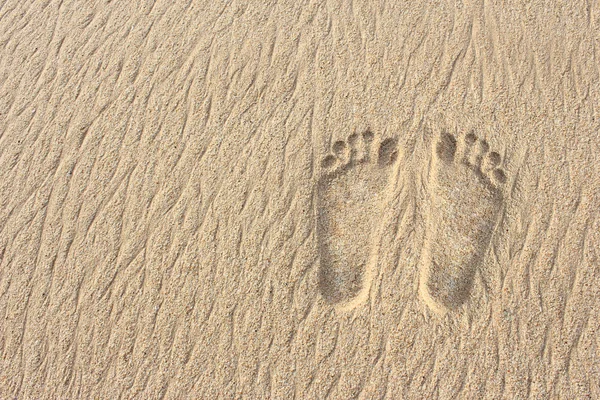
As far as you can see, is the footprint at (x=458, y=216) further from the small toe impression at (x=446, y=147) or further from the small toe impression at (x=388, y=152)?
the small toe impression at (x=388, y=152)

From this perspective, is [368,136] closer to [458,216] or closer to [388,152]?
[388,152]

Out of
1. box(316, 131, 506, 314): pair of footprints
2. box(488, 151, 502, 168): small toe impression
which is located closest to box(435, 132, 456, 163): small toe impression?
box(316, 131, 506, 314): pair of footprints

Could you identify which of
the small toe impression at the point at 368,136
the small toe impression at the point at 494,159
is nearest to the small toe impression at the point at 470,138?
the small toe impression at the point at 494,159

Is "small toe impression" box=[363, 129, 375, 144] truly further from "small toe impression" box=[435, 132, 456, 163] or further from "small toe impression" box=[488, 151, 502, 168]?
"small toe impression" box=[488, 151, 502, 168]

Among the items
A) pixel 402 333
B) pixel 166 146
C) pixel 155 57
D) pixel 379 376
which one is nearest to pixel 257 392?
pixel 379 376

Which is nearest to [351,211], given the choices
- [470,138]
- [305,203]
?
[305,203]
